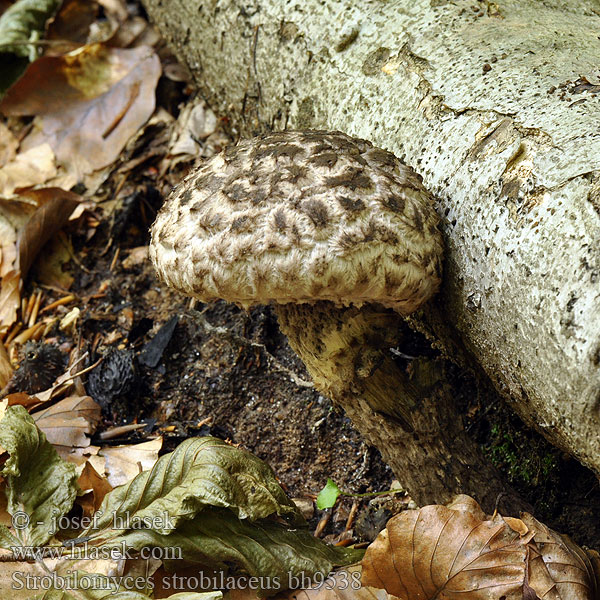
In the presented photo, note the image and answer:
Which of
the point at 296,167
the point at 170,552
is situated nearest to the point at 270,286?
the point at 296,167

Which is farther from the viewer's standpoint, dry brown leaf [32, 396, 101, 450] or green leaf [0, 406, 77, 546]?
dry brown leaf [32, 396, 101, 450]

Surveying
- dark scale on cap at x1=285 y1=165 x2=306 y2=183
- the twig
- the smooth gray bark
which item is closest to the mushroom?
dark scale on cap at x1=285 y1=165 x2=306 y2=183

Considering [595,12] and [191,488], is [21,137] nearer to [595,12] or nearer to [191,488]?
[191,488]

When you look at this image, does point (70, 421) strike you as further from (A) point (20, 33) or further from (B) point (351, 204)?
(A) point (20, 33)

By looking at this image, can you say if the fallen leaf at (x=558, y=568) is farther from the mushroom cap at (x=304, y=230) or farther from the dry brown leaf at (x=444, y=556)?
the mushroom cap at (x=304, y=230)

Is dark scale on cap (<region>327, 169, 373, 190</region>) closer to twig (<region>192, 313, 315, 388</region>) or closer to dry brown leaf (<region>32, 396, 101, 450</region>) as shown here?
twig (<region>192, 313, 315, 388</region>)

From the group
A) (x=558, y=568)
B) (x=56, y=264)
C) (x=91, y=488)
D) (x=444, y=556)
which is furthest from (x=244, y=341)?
(x=558, y=568)
